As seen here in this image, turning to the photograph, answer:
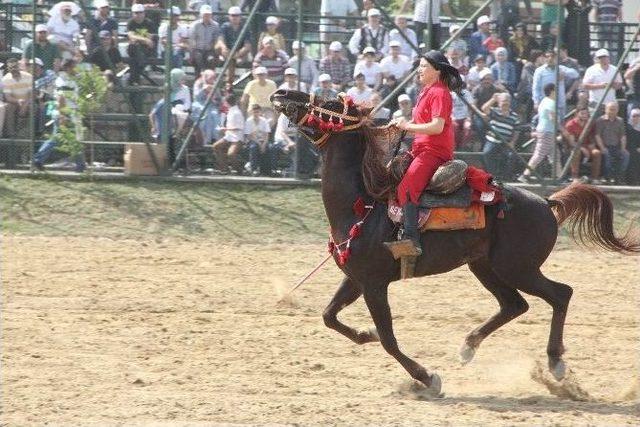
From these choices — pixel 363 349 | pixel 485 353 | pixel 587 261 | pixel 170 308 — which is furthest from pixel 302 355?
pixel 587 261

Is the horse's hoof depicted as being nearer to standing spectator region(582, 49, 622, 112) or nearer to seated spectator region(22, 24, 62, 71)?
standing spectator region(582, 49, 622, 112)

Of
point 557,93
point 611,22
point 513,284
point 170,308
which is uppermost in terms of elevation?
point 611,22

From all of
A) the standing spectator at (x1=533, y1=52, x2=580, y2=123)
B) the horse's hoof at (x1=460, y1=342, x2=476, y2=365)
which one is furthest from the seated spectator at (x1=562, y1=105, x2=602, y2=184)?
the horse's hoof at (x1=460, y1=342, x2=476, y2=365)

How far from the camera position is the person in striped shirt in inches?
637

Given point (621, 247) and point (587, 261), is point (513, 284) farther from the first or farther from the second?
point (587, 261)

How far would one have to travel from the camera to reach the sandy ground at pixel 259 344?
25.0 feet

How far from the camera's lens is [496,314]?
354 inches

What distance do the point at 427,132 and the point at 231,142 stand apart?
8.38 metres

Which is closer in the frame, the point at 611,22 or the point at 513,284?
the point at 513,284

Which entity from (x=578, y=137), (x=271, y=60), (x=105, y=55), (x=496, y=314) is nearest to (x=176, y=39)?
(x=105, y=55)

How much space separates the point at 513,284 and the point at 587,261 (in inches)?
220

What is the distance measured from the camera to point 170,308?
36.3 feet

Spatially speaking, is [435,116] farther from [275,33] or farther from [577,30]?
[577,30]

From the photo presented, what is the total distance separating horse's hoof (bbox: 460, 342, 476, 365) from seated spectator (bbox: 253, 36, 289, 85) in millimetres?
8166
